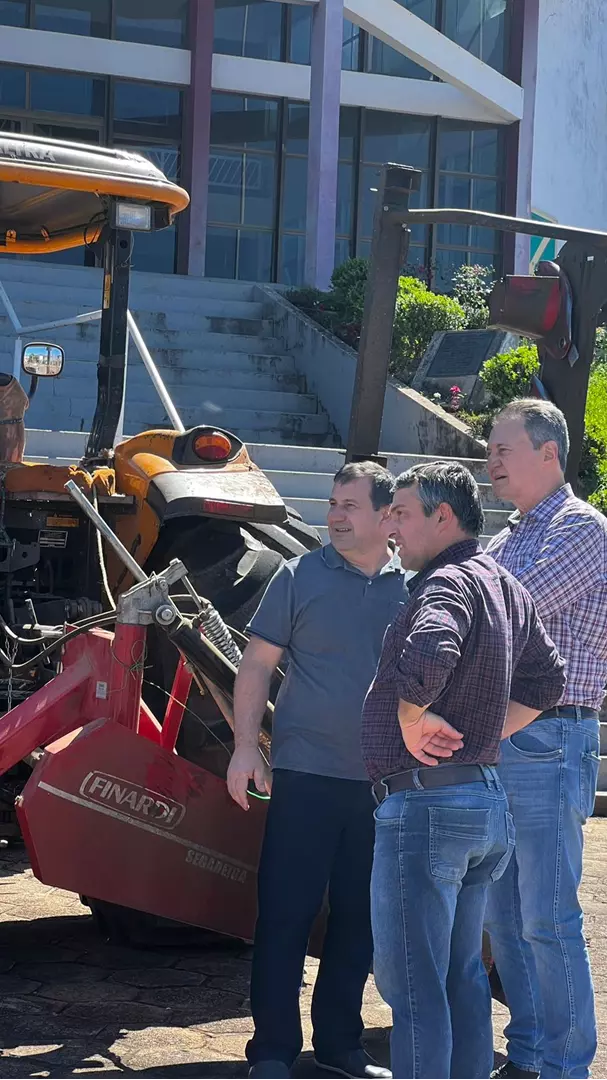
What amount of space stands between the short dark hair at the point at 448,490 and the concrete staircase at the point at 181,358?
26.8 feet

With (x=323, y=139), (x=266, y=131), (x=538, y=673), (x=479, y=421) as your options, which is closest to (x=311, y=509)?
(x=479, y=421)

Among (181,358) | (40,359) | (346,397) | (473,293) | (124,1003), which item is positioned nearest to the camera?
(124,1003)

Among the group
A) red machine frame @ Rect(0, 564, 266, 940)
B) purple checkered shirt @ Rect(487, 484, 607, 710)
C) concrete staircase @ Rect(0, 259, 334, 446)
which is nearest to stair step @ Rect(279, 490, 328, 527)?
concrete staircase @ Rect(0, 259, 334, 446)

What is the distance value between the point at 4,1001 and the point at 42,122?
15.1 meters

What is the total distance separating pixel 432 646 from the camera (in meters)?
3.13

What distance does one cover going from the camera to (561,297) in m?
4.73

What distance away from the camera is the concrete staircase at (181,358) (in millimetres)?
12266

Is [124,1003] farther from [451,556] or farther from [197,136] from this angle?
[197,136]

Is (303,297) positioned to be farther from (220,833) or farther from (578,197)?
(220,833)

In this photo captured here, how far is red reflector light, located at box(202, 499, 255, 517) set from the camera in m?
4.62

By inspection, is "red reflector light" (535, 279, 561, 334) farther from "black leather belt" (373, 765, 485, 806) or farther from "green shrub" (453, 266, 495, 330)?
"green shrub" (453, 266, 495, 330)

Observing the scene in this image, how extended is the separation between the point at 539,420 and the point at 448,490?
0.64 metres

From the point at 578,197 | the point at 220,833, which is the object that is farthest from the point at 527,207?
the point at 220,833

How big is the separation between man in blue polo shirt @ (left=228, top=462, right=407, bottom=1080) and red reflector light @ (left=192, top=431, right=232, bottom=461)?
1087mm
